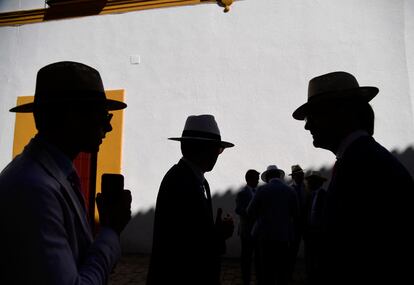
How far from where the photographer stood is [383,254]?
1.42 m

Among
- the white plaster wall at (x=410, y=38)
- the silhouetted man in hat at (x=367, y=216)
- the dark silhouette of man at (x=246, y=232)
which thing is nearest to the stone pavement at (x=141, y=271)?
the dark silhouette of man at (x=246, y=232)

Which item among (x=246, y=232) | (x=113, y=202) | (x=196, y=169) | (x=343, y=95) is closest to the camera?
(x=113, y=202)

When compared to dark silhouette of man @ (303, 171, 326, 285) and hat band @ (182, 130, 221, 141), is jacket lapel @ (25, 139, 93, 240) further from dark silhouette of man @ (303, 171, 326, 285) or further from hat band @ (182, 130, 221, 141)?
dark silhouette of man @ (303, 171, 326, 285)

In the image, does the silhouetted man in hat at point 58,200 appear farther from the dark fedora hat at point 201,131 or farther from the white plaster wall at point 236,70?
the white plaster wall at point 236,70

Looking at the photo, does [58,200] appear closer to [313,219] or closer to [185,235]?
[185,235]

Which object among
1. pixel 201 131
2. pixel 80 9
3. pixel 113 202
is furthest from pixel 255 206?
pixel 80 9

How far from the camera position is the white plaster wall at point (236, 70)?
22.8 ft

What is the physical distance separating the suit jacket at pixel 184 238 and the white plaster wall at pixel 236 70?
16.5ft

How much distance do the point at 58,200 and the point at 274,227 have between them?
12.1 feet

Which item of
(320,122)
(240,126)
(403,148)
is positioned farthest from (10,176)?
(403,148)

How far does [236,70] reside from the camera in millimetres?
7516

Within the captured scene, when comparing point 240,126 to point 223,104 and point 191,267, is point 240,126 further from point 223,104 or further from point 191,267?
point 191,267

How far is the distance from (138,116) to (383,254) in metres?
6.85

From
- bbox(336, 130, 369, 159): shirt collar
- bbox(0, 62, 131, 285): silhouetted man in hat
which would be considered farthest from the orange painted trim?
bbox(0, 62, 131, 285): silhouetted man in hat
